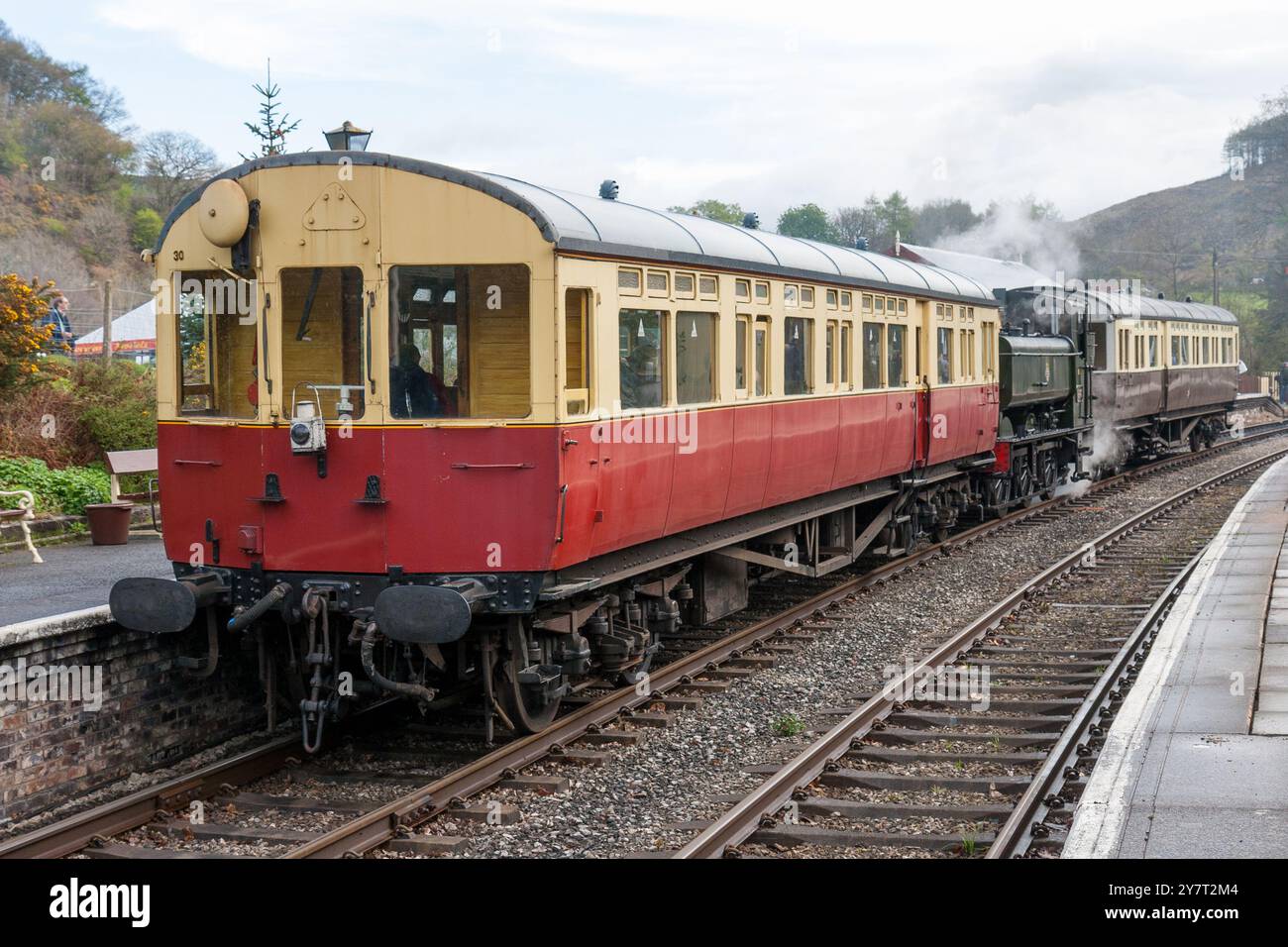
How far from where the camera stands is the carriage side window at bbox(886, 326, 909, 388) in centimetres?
1443

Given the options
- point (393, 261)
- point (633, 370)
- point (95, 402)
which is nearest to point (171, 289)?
point (393, 261)

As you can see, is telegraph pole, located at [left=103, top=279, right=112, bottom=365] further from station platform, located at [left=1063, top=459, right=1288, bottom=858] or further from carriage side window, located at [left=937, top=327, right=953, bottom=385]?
station platform, located at [left=1063, top=459, right=1288, bottom=858]

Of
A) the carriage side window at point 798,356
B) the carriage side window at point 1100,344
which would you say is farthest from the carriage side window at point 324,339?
the carriage side window at point 1100,344

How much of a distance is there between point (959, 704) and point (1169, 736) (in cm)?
197

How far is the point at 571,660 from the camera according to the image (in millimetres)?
8805

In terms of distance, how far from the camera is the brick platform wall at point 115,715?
7.63 m

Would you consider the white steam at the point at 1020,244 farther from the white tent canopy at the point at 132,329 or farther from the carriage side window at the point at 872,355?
the carriage side window at the point at 872,355

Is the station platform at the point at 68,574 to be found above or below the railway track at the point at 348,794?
above

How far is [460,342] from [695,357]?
221cm

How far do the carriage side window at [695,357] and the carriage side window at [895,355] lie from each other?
4763 millimetres

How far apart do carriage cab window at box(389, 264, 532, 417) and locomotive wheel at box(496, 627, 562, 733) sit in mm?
1396

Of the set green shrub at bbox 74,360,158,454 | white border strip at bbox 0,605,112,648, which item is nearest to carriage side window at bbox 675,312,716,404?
white border strip at bbox 0,605,112,648

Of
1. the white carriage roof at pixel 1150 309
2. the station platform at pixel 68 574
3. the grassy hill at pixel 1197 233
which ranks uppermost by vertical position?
the grassy hill at pixel 1197 233
